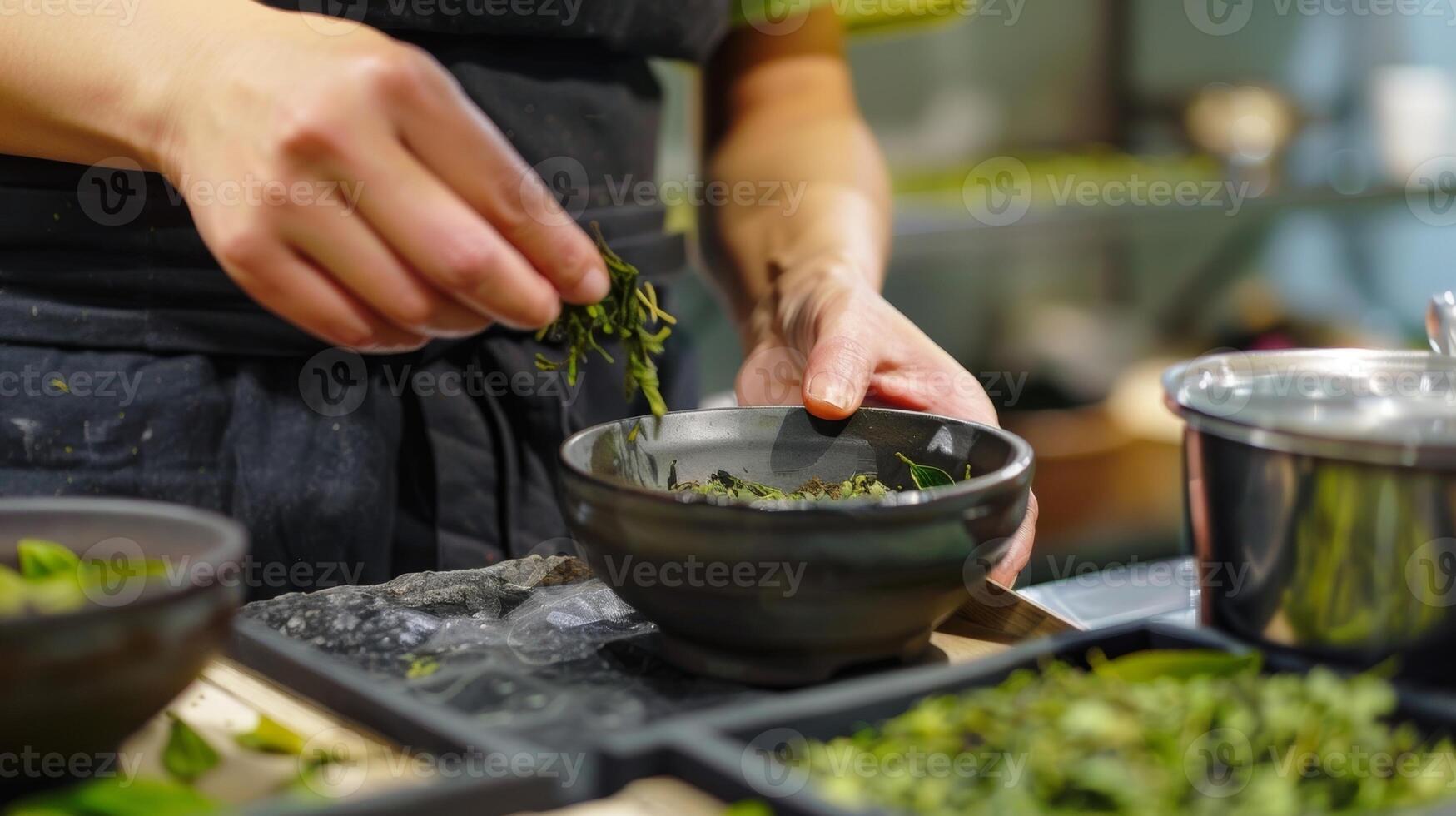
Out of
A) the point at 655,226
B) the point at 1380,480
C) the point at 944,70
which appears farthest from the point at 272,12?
the point at 944,70

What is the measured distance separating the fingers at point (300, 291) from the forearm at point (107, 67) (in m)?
0.14

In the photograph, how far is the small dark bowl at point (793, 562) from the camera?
773 mm

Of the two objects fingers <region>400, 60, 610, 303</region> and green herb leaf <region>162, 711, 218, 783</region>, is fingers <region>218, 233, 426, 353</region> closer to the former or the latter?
fingers <region>400, 60, 610, 303</region>

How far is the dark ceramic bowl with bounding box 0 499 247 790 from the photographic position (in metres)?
0.57

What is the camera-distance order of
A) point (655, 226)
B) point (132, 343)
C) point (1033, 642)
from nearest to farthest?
point (1033, 642) → point (132, 343) → point (655, 226)

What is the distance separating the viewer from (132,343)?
1208 mm

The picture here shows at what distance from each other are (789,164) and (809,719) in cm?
111

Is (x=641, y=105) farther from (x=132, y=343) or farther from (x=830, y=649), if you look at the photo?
(x=830, y=649)

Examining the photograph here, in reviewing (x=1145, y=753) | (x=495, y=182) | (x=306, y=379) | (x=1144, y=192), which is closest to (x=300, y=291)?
(x=495, y=182)

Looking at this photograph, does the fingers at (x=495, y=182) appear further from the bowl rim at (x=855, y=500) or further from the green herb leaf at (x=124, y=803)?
the green herb leaf at (x=124, y=803)

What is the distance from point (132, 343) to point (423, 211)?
520mm

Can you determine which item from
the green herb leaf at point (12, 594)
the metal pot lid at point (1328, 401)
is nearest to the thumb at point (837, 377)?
the metal pot lid at point (1328, 401)

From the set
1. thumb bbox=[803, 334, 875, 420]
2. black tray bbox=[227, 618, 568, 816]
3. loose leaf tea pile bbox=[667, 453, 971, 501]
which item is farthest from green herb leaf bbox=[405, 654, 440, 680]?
thumb bbox=[803, 334, 875, 420]

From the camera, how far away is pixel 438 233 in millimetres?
842
